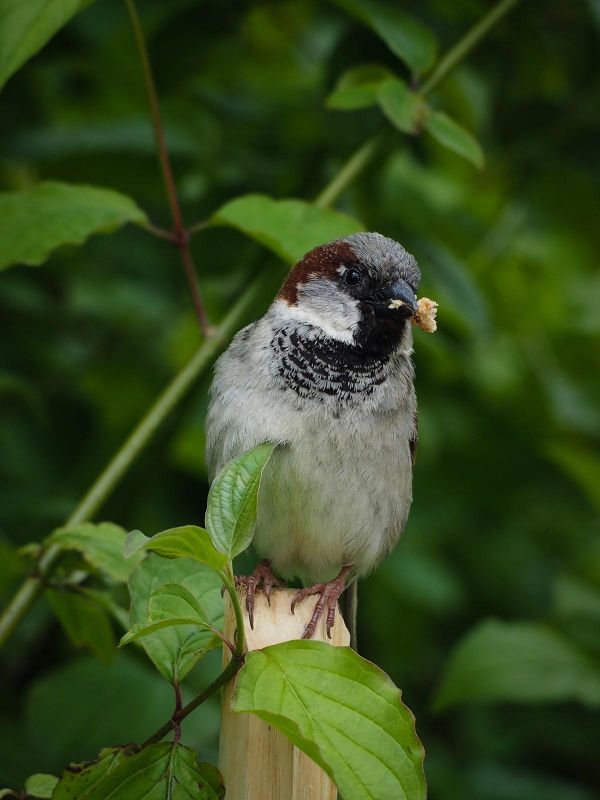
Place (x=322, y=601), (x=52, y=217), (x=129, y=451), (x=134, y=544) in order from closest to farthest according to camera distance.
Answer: (x=134, y=544), (x=322, y=601), (x=52, y=217), (x=129, y=451)

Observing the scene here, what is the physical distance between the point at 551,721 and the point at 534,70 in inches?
78.4

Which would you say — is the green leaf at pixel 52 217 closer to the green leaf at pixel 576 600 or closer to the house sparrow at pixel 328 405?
the house sparrow at pixel 328 405

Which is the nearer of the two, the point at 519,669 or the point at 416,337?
the point at 519,669

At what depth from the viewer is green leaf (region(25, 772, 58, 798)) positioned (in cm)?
146

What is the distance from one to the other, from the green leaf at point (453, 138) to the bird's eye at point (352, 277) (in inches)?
11.8

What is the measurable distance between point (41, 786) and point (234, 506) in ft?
1.66

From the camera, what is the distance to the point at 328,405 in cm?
199

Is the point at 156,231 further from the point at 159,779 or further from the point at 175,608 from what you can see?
the point at 159,779

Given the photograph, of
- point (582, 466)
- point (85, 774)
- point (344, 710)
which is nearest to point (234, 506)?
point (344, 710)

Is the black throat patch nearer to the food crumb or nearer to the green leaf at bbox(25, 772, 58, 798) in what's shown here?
the food crumb

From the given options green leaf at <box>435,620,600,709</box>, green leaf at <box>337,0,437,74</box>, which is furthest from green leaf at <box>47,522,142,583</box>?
green leaf at <box>337,0,437,74</box>

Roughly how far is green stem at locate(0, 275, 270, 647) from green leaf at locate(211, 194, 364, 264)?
296mm

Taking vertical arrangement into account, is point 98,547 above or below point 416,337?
below

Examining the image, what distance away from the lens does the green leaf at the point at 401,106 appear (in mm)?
2107
